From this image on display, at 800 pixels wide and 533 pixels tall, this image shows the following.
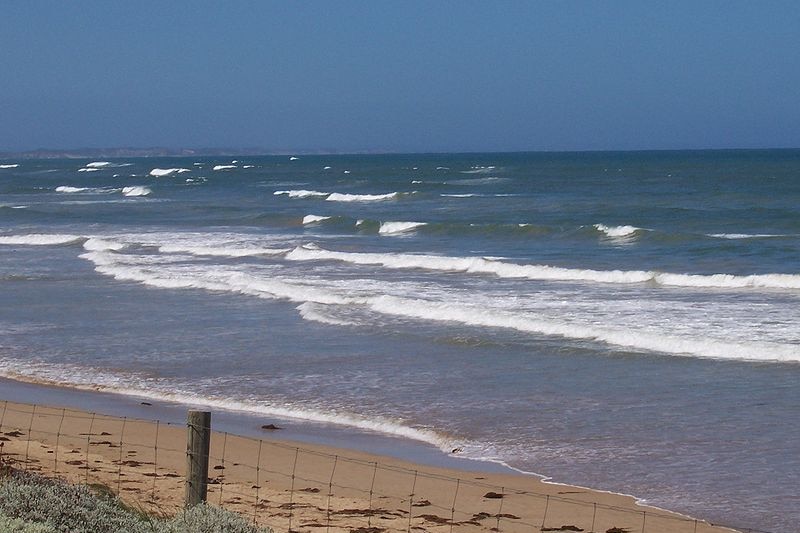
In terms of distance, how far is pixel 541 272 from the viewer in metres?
24.8

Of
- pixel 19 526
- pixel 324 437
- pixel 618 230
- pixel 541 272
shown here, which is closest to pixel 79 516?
pixel 19 526

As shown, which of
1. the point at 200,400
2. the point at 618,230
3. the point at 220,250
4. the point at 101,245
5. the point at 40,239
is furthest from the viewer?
the point at 40,239

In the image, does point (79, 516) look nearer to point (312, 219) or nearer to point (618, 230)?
point (618, 230)

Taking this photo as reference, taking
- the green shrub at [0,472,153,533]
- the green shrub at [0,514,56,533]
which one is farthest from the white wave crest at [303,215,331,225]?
the green shrub at [0,514,56,533]

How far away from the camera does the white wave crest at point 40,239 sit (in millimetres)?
35438

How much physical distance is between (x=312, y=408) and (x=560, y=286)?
1093cm

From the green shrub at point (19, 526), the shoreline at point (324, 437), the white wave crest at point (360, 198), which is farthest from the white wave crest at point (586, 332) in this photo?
the white wave crest at point (360, 198)

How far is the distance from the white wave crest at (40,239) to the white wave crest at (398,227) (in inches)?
413

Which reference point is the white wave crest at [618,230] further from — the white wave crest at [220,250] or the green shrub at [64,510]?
the green shrub at [64,510]

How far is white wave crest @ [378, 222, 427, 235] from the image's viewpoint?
39219 millimetres

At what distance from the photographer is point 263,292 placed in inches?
877

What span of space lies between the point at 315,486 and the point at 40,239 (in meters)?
29.4

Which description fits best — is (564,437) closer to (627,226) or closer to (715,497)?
(715,497)

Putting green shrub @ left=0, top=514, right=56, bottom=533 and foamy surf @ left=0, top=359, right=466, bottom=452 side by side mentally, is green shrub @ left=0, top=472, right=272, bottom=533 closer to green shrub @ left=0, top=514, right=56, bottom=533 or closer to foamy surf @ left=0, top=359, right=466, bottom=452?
green shrub @ left=0, top=514, right=56, bottom=533
